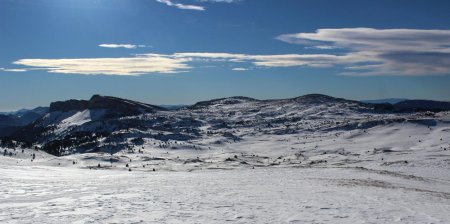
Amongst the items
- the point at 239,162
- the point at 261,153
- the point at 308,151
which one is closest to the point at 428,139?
the point at 308,151

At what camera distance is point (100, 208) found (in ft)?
68.6

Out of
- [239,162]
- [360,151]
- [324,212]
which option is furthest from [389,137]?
[324,212]

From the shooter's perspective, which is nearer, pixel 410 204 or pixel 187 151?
Answer: pixel 410 204

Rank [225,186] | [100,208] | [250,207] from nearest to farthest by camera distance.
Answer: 1. [100,208]
2. [250,207]
3. [225,186]

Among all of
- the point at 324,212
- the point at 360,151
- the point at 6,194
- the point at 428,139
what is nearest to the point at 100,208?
the point at 6,194

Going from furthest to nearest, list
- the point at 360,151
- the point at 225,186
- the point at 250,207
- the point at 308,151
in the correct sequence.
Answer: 1. the point at 308,151
2. the point at 360,151
3. the point at 225,186
4. the point at 250,207

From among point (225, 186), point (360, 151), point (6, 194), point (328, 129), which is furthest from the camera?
point (328, 129)

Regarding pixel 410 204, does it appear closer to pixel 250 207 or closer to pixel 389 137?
pixel 250 207

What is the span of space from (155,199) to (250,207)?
228 inches

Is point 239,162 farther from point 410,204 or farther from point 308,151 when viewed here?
point 410,204

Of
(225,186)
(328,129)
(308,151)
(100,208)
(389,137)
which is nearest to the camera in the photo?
(100,208)

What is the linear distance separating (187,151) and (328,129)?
54.5 meters

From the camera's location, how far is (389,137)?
109062 millimetres

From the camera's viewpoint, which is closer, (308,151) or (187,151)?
(308,151)
